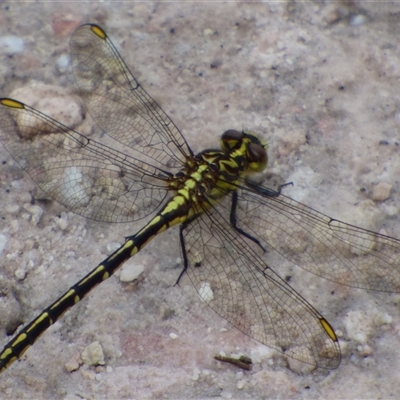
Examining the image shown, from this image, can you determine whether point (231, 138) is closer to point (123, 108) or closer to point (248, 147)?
point (248, 147)

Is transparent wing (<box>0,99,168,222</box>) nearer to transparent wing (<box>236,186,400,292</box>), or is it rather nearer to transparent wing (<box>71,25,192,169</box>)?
transparent wing (<box>71,25,192,169</box>)

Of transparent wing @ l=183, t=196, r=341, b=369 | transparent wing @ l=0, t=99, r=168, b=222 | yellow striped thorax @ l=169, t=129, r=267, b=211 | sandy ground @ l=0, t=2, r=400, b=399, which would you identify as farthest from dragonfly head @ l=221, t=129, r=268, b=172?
transparent wing @ l=0, t=99, r=168, b=222

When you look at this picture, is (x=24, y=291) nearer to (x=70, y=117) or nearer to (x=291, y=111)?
(x=70, y=117)

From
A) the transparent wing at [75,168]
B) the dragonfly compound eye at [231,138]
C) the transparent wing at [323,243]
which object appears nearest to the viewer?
the transparent wing at [323,243]

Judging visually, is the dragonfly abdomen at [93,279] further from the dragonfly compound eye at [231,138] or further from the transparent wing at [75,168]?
the dragonfly compound eye at [231,138]

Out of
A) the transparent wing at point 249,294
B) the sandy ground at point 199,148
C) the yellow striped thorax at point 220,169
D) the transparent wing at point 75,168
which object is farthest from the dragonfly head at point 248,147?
the transparent wing at point 75,168

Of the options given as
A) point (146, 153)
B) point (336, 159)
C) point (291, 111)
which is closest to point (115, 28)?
point (146, 153)
